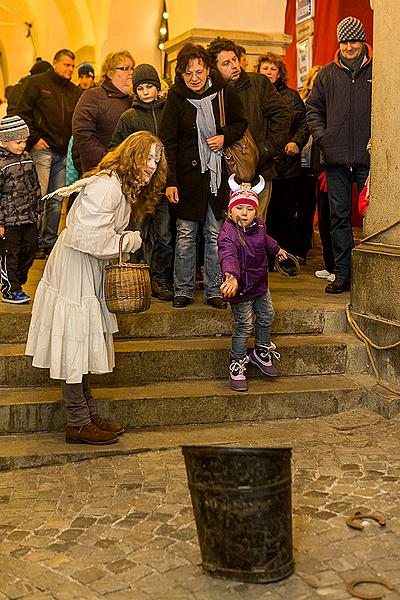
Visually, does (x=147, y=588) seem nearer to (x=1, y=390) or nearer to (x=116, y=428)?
(x=116, y=428)

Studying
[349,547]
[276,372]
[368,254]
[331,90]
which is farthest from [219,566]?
[331,90]

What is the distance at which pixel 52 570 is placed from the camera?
4.31 m

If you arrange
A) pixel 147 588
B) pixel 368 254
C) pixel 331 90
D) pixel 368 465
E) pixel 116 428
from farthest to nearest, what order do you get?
1. pixel 331 90
2. pixel 368 254
3. pixel 116 428
4. pixel 368 465
5. pixel 147 588

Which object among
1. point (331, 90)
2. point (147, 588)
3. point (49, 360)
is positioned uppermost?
point (331, 90)

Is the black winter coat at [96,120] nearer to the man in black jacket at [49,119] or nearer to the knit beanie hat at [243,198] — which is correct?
Answer: the man in black jacket at [49,119]

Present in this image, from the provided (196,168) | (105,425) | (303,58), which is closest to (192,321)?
(196,168)

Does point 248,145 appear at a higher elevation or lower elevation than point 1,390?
higher

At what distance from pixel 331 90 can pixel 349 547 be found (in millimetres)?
4267

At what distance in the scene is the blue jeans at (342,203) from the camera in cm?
786

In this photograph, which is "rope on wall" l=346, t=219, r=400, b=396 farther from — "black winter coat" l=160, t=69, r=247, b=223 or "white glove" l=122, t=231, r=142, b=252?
"white glove" l=122, t=231, r=142, b=252

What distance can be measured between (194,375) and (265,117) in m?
2.44

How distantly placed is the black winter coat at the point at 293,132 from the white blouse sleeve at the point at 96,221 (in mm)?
3659

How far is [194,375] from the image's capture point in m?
6.75

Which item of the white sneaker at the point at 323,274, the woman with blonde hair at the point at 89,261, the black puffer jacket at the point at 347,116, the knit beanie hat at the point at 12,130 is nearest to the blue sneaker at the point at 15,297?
the knit beanie hat at the point at 12,130
